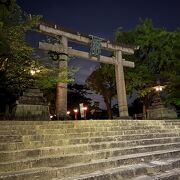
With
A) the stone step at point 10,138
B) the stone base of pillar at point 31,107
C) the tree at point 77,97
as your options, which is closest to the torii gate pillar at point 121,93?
the stone base of pillar at point 31,107

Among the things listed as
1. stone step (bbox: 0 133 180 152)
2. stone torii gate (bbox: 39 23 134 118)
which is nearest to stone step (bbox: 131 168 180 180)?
stone step (bbox: 0 133 180 152)

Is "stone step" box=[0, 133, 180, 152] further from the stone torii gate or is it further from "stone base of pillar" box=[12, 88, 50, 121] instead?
the stone torii gate

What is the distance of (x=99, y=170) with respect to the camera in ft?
18.9

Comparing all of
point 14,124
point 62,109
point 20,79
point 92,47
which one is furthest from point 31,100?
point 92,47

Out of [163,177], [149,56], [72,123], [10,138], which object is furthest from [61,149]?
[149,56]

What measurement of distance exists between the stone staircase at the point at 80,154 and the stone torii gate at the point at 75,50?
5.44 meters

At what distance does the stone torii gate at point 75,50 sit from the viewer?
1555cm

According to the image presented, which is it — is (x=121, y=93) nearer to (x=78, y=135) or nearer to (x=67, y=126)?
(x=67, y=126)

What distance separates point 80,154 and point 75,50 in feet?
38.4

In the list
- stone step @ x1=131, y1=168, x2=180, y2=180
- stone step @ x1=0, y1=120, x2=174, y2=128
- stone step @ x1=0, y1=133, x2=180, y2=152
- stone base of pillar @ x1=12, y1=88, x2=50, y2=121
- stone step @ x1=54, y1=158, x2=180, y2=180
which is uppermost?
stone base of pillar @ x1=12, y1=88, x2=50, y2=121

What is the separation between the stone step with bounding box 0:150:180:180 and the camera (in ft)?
15.9

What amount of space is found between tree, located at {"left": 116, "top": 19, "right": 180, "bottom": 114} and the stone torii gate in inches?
195

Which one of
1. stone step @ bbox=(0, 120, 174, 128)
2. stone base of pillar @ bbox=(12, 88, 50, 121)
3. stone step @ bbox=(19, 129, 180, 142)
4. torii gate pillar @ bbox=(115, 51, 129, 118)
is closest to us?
stone step @ bbox=(19, 129, 180, 142)

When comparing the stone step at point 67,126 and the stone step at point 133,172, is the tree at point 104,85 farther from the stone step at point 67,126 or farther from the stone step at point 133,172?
the stone step at point 133,172
